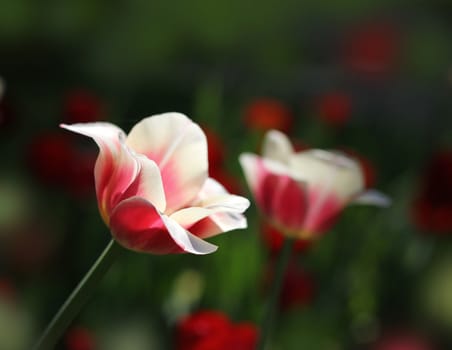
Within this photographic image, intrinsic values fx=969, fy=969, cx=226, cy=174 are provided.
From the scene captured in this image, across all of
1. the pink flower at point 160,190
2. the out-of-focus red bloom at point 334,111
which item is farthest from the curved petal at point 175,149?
the out-of-focus red bloom at point 334,111

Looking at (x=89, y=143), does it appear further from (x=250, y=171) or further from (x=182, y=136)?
(x=182, y=136)

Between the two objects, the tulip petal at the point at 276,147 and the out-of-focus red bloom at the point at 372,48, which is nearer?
the tulip petal at the point at 276,147

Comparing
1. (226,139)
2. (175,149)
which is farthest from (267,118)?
(175,149)

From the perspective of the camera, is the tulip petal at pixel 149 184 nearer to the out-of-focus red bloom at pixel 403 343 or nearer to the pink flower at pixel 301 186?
the pink flower at pixel 301 186

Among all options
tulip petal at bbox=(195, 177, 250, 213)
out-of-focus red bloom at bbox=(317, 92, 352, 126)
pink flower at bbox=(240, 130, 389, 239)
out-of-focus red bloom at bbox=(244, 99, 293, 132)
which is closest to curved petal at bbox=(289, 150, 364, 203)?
pink flower at bbox=(240, 130, 389, 239)

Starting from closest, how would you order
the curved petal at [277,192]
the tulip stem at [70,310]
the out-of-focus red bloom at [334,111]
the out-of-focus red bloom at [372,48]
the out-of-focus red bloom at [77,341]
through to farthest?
the tulip stem at [70,310] < the curved petal at [277,192] < the out-of-focus red bloom at [77,341] < the out-of-focus red bloom at [334,111] < the out-of-focus red bloom at [372,48]

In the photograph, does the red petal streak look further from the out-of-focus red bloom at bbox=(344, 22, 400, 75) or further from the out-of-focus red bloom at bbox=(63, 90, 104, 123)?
the out-of-focus red bloom at bbox=(344, 22, 400, 75)

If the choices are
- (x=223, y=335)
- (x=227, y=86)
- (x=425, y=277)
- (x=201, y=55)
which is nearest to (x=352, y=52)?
(x=201, y=55)
